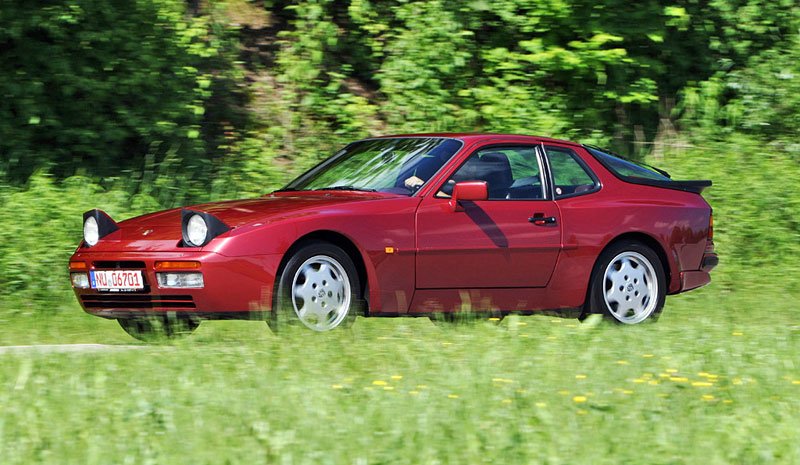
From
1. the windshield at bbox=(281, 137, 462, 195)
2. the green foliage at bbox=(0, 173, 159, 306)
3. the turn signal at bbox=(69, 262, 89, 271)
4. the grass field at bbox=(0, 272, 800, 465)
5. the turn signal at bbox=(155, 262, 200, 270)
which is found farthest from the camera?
the green foliage at bbox=(0, 173, 159, 306)

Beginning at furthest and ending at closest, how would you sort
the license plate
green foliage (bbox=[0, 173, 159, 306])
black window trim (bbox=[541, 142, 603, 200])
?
green foliage (bbox=[0, 173, 159, 306])
black window trim (bbox=[541, 142, 603, 200])
the license plate

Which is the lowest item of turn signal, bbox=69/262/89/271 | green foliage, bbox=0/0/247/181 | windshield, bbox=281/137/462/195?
turn signal, bbox=69/262/89/271

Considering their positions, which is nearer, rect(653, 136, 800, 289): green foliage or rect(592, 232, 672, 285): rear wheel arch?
rect(592, 232, 672, 285): rear wheel arch

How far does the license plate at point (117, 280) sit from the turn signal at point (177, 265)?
0.17 metres

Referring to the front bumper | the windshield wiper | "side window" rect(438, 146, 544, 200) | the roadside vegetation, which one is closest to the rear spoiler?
"side window" rect(438, 146, 544, 200)

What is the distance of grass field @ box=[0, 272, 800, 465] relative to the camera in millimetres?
5035

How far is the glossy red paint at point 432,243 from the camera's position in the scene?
7.86 meters

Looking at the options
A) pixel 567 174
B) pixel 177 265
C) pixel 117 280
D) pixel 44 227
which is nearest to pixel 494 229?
pixel 567 174

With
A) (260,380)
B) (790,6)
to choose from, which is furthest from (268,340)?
(790,6)

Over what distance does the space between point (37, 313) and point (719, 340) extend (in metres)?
5.12

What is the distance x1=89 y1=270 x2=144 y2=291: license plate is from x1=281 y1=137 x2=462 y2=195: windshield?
172 centimetres

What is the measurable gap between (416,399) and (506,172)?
3.60m

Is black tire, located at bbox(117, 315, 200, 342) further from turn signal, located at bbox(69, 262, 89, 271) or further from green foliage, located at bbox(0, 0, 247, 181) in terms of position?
green foliage, located at bbox(0, 0, 247, 181)

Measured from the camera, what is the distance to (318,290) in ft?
26.4
